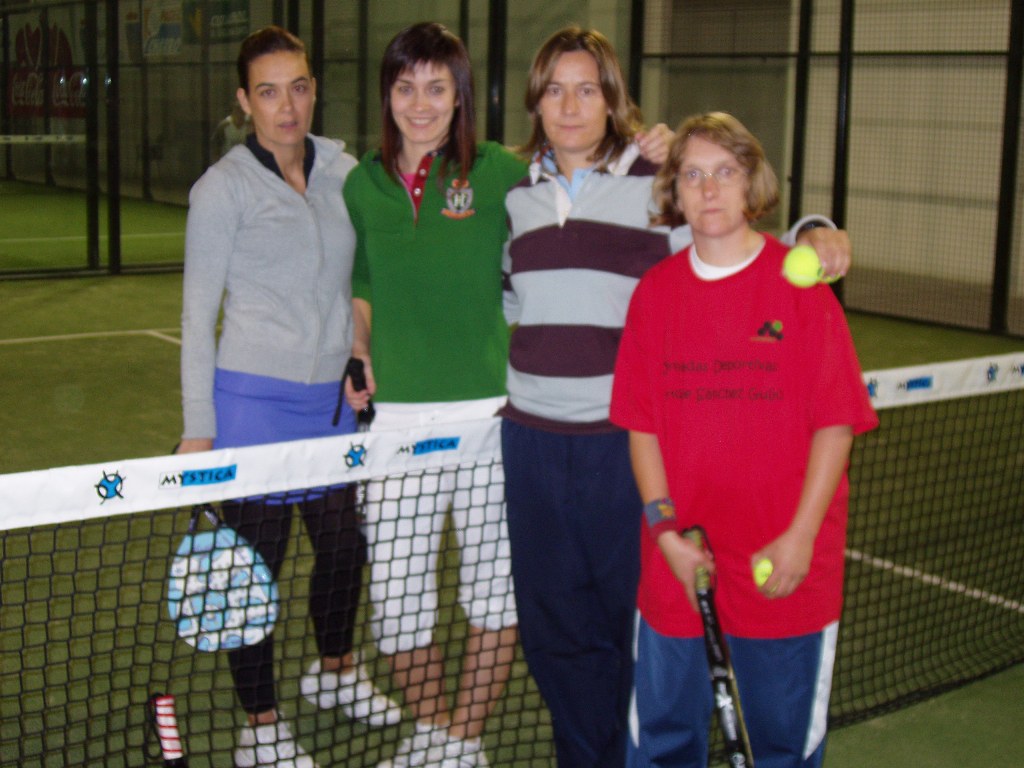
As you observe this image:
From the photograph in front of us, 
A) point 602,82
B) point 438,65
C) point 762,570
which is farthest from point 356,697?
point 602,82

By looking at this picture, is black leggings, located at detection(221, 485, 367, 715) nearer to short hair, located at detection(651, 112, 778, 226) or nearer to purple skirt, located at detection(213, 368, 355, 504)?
purple skirt, located at detection(213, 368, 355, 504)

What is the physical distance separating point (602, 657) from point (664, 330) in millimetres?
811

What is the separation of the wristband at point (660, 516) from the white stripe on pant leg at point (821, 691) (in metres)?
0.37

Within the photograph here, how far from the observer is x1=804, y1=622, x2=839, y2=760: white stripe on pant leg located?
2.56 metres

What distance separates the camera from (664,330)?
256 centimetres

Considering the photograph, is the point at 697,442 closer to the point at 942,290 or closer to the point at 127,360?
the point at 127,360

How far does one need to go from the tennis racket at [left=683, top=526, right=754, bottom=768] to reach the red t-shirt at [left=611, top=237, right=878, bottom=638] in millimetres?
111

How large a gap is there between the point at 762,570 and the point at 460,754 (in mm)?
1193

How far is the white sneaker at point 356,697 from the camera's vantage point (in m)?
3.66

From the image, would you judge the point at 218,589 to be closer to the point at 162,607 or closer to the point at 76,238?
the point at 162,607

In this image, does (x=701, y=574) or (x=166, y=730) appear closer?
(x=701, y=574)

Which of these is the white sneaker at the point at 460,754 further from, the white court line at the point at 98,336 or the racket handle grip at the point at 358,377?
the white court line at the point at 98,336

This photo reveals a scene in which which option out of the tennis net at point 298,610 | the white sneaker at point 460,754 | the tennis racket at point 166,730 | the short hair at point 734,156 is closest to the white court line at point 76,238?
the tennis net at point 298,610

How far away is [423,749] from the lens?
3273 mm
